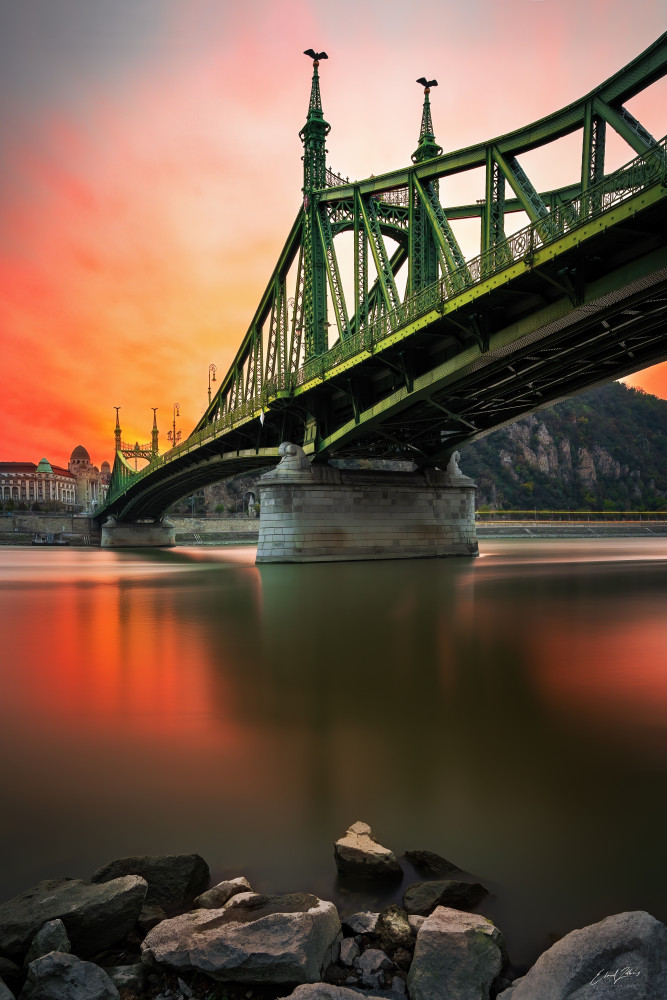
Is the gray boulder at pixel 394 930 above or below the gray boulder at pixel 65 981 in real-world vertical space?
below

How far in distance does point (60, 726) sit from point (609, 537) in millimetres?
86473

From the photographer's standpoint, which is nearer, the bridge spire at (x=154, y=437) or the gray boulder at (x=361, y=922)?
the gray boulder at (x=361, y=922)

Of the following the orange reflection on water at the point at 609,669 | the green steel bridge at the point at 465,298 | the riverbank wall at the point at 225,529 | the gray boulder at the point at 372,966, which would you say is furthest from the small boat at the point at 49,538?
the gray boulder at the point at 372,966

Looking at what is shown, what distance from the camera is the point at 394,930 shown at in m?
2.58

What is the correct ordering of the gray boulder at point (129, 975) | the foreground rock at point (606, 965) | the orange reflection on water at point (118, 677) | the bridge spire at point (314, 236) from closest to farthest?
the foreground rock at point (606, 965)
the gray boulder at point (129, 975)
the orange reflection on water at point (118, 677)
the bridge spire at point (314, 236)

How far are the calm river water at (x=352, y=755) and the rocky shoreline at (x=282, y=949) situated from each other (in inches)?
10.1

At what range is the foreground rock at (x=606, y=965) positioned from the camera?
2.09 metres

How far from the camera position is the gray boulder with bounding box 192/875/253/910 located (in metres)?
2.82

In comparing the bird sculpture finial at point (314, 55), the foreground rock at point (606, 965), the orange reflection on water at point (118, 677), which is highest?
the bird sculpture finial at point (314, 55)

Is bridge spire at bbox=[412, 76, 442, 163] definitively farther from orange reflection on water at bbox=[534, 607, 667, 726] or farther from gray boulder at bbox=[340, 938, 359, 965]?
gray boulder at bbox=[340, 938, 359, 965]

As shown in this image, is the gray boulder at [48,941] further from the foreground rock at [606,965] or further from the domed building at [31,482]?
the domed building at [31,482]

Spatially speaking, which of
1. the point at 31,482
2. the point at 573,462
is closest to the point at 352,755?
the point at 573,462

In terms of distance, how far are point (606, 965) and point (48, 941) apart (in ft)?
6.79

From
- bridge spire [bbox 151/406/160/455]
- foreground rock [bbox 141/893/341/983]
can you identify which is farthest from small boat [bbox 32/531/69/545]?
foreground rock [bbox 141/893/341/983]
